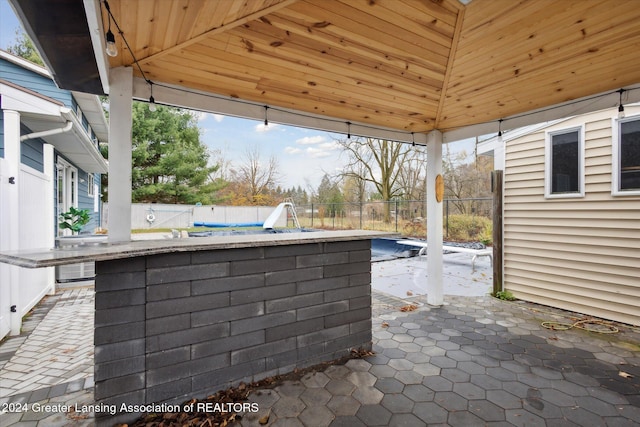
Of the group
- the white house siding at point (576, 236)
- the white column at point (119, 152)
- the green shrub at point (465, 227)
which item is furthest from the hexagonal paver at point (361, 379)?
the green shrub at point (465, 227)

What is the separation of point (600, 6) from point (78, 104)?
8.76 meters

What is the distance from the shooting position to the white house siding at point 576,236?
136 inches

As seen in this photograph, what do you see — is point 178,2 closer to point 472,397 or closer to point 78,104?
point 472,397

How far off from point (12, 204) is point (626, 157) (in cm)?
698

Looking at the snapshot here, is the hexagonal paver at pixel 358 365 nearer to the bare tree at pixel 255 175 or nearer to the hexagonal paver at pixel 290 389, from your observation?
the hexagonal paver at pixel 290 389

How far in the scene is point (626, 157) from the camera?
345 centimetres

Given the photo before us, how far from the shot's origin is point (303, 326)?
2473mm

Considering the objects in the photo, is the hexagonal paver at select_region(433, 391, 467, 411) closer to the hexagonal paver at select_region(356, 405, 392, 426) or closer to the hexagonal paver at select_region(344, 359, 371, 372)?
the hexagonal paver at select_region(356, 405, 392, 426)

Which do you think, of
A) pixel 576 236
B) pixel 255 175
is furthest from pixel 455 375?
pixel 255 175

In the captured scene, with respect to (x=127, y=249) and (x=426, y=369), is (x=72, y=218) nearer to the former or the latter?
(x=127, y=249)

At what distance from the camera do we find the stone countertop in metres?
1.40

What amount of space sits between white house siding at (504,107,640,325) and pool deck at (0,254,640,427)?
1.21 feet

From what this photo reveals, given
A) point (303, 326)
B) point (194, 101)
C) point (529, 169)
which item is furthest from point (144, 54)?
point (529, 169)

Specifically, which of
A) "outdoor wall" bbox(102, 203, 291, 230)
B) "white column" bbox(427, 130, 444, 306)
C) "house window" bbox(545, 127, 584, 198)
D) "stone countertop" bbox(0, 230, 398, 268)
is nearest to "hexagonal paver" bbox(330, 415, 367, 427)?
"stone countertop" bbox(0, 230, 398, 268)
